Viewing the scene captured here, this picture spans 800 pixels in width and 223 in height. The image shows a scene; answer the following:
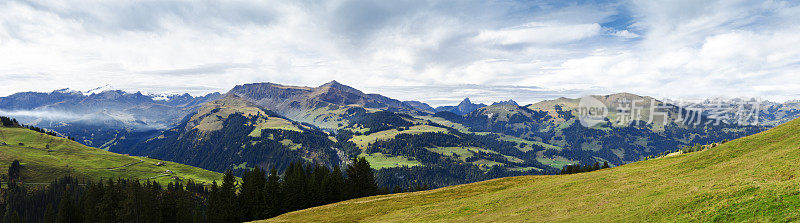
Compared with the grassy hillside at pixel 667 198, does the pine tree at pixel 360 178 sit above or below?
below

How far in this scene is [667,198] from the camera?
1150 inches

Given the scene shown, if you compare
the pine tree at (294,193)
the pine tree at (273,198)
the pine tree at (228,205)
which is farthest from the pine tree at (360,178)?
the pine tree at (228,205)

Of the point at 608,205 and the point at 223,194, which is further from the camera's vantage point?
the point at 223,194

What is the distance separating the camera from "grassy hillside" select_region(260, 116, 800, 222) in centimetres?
2220

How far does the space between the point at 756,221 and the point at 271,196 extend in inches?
3257

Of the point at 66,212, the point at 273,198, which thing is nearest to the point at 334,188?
the point at 273,198

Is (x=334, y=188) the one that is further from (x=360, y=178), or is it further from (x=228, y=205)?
(x=228, y=205)

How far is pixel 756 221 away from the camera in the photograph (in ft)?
63.2

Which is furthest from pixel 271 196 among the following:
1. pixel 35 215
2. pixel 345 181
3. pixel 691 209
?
pixel 35 215

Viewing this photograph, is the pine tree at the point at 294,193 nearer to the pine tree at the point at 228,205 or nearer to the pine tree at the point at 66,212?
the pine tree at the point at 228,205

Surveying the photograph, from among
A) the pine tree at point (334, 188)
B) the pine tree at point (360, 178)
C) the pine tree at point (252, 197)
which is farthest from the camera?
the pine tree at point (360, 178)

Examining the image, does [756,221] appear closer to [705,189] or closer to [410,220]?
[705,189]

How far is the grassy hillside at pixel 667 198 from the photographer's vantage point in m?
22.2

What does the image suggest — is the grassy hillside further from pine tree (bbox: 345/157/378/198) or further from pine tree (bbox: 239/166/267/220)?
pine tree (bbox: 345/157/378/198)
